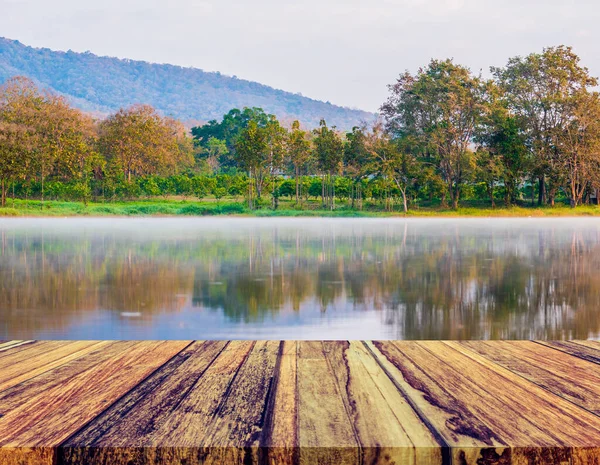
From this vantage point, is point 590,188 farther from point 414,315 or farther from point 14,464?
point 14,464

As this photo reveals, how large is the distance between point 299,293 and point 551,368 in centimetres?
390

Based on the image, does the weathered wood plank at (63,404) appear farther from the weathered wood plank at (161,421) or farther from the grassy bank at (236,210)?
the grassy bank at (236,210)

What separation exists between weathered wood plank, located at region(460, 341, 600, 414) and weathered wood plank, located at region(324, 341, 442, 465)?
394mm

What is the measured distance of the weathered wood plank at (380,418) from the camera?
1113 millimetres

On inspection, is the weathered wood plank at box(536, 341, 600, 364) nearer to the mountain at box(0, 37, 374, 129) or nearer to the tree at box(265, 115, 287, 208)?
the tree at box(265, 115, 287, 208)

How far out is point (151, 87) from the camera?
378ft

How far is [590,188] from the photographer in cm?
2977

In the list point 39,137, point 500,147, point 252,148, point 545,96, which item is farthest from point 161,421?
point 39,137

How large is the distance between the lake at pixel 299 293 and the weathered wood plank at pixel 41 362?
6.22 feet

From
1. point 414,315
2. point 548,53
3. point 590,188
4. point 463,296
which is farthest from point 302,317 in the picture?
point 590,188

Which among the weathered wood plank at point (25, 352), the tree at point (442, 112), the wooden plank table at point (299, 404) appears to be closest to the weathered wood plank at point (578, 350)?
the wooden plank table at point (299, 404)

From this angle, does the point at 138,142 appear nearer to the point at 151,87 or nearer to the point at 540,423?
the point at 540,423

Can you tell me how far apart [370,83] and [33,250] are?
36868mm

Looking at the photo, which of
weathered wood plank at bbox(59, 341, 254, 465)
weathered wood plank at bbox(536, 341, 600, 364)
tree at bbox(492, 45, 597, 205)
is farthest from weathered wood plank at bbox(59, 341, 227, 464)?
tree at bbox(492, 45, 597, 205)
